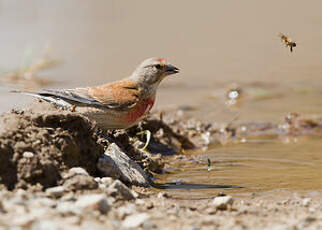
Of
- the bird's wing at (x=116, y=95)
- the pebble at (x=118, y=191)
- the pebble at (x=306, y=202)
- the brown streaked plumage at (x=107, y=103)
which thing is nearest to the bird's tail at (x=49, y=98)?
the brown streaked plumage at (x=107, y=103)

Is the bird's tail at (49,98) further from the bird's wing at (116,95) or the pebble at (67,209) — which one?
the pebble at (67,209)

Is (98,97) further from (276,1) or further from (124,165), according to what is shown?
(276,1)

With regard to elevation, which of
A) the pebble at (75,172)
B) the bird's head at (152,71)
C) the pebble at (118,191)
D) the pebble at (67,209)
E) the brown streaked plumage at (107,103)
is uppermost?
the bird's head at (152,71)

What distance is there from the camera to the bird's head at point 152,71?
23.1ft

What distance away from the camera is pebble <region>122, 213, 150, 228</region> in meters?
3.80

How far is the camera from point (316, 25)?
14.8m

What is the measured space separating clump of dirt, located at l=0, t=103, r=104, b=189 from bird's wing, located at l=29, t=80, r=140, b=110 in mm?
1153

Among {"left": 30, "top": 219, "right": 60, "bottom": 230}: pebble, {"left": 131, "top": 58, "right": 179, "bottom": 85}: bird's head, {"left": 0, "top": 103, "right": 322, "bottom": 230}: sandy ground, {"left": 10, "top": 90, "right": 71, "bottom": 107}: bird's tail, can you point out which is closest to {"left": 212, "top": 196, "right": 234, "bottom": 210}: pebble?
{"left": 0, "top": 103, "right": 322, "bottom": 230}: sandy ground

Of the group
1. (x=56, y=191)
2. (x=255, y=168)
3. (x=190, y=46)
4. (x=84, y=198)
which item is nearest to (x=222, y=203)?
(x=84, y=198)

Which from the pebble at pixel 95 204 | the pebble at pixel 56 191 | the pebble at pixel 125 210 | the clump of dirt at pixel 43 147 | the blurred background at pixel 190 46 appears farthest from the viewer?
Result: the blurred background at pixel 190 46

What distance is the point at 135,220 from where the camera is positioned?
386 centimetres

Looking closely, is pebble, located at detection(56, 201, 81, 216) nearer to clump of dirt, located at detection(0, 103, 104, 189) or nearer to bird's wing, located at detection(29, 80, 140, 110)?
clump of dirt, located at detection(0, 103, 104, 189)

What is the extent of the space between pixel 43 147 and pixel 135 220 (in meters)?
1.15

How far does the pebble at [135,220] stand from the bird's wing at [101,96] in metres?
2.57
